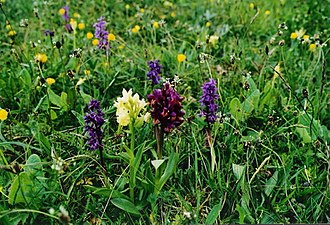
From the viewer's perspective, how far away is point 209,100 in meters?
2.12

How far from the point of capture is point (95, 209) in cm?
192

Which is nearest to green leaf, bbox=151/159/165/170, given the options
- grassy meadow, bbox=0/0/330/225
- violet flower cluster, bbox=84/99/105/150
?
grassy meadow, bbox=0/0/330/225

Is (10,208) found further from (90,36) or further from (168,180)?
(90,36)

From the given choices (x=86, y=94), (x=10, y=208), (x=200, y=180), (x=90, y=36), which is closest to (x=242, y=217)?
(x=200, y=180)

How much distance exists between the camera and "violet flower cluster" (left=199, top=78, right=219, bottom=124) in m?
2.11

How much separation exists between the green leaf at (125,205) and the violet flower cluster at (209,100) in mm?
495

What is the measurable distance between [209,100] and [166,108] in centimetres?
28

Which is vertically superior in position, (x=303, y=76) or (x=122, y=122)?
(x=122, y=122)

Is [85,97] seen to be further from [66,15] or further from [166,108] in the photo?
[66,15]

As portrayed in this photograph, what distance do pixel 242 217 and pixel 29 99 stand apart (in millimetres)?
1181

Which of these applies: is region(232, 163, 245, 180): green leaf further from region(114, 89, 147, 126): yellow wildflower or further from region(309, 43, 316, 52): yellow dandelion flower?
region(309, 43, 316, 52): yellow dandelion flower

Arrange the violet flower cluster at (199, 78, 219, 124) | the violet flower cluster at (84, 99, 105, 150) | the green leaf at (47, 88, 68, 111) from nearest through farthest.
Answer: the violet flower cluster at (84, 99, 105, 150)
the violet flower cluster at (199, 78, 219, 124)
the green leaf at (47, 88, 68, 111)

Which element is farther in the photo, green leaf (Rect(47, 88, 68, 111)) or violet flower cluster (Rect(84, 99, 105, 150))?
green leaf (Rect(47, 88, 68, 111))

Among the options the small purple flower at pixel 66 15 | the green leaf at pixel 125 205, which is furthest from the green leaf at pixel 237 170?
the small purple flower at pixel 66 15
